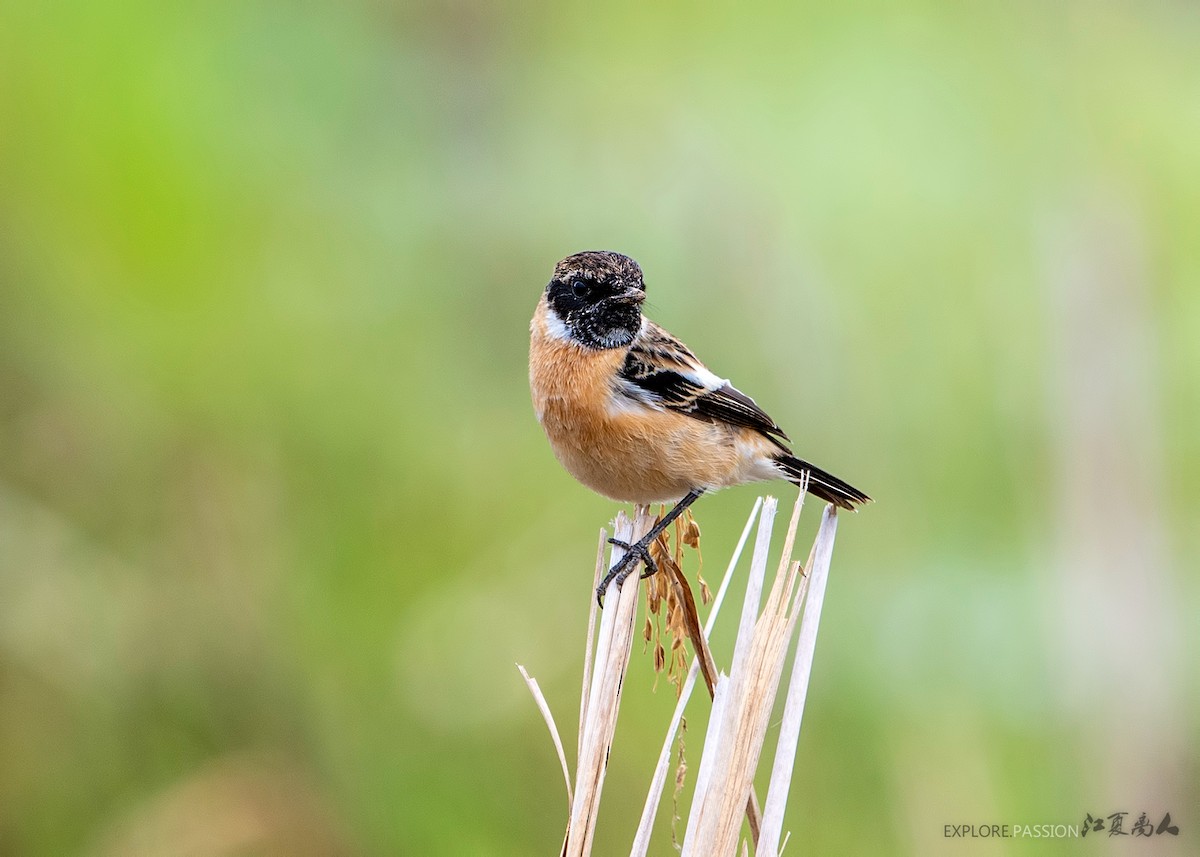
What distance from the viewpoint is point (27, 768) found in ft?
14.2

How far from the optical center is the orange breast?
3666 millimetres

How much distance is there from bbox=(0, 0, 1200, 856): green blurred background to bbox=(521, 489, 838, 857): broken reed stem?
6.13 feet

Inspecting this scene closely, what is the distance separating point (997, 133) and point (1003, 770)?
376 centimetres

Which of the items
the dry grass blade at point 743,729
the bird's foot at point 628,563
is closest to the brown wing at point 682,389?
the bird's foot at point 628,563

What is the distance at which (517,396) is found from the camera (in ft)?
17.8

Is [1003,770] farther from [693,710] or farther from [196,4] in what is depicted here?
[196,4]

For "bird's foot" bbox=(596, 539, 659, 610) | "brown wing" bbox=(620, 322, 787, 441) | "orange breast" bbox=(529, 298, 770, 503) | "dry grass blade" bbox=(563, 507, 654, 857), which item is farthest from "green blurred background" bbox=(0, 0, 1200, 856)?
"dry grass blade" bbox=(563, 507, 654, 857)

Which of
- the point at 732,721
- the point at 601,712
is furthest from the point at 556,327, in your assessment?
the point at 732,721

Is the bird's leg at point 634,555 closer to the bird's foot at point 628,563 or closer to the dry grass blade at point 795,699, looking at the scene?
the bird's foot at point 628,563

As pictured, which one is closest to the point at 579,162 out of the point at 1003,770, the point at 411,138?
the point at 411,138

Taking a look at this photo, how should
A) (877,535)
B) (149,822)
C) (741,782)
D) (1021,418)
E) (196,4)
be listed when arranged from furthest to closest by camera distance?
(196,4) < (1021,418) < (877,535) < (149,822) < (741,782)

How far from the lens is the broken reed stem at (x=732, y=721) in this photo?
7.37 feet

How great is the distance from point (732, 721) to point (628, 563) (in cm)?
84

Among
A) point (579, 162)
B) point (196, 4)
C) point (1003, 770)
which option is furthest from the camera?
point (579, 162)
